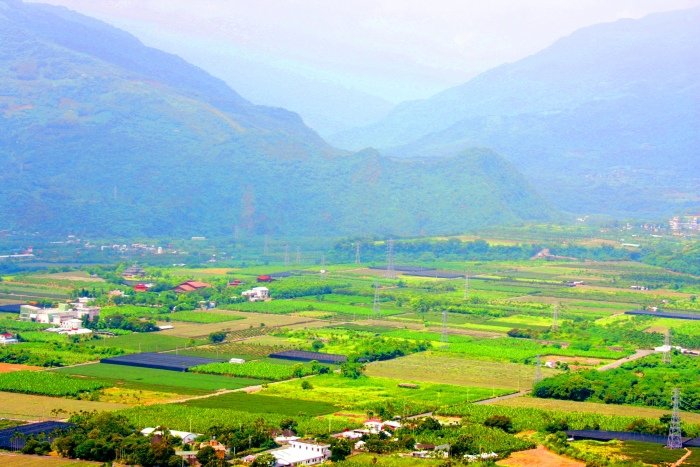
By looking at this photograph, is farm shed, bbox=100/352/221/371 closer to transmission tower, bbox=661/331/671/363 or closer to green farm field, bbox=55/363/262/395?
green farm field, bbox=55/363/262/395

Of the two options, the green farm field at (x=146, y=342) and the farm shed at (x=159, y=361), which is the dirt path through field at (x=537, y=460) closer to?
the farm shed at (x=159, y=361)

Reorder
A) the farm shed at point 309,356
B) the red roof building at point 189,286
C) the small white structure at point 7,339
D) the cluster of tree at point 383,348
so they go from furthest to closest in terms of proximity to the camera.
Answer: the red roof building at point 189,286, the small white structure at point 7,339, the cluster of tree at point 383,348, the farm shed at point 309,356

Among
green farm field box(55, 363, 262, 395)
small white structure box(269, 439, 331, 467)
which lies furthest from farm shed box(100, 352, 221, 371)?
small white structure box(269, 439, 331, 467)

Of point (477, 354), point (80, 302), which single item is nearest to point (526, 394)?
point (477, 354)

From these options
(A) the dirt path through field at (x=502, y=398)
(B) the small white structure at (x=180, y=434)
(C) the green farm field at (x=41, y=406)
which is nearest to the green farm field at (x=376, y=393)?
(A) the dirt path through field at (x=502, y=398)

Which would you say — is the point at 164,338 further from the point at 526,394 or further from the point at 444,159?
the point at 444,159
